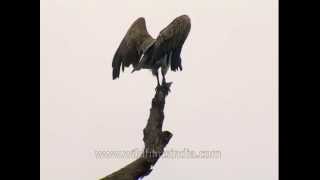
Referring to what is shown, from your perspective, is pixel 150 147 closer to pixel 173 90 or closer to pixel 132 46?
pixel 173 90

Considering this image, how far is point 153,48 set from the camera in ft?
6.74

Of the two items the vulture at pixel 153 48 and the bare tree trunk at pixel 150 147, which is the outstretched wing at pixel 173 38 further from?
the bare tree trunk at pixel 150 147

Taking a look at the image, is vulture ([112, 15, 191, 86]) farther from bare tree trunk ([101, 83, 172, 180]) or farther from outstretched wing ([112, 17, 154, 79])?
bare tree trunk ([101, 83, 172, 180])

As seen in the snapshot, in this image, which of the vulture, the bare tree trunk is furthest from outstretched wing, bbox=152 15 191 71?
the bare tree trunk

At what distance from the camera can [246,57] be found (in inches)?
80.7

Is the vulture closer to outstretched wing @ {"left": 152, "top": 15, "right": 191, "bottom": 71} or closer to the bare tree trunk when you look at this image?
outstretched wing @ {"left": 152, "top": 15, "right": 191, "bottom": 71}

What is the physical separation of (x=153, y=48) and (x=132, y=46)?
88 mm

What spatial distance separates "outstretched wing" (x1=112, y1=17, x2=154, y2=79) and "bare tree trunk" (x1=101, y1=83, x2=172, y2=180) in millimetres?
194

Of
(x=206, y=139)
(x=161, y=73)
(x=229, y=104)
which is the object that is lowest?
(x=206, y=139)

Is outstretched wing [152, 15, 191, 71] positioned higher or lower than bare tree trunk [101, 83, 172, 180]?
higher

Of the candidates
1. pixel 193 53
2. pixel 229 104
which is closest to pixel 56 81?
pixel 193 53

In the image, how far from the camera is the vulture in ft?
6.72

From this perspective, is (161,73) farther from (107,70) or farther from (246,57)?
(246,57)

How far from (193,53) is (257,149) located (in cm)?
47
